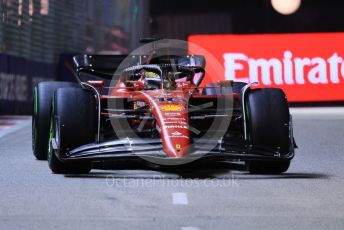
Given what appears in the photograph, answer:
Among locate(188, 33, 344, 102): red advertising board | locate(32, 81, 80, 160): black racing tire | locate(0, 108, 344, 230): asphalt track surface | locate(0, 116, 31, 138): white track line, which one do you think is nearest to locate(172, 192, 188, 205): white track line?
locate(0, 108, 344, 230): asphalt track surface

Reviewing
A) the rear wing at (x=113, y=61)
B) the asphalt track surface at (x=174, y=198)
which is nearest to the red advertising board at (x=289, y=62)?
the rear wing at (x=113, y=61)

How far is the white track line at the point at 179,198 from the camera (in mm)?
7141

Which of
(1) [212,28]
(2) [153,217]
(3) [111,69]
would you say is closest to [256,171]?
(2) [153,217]

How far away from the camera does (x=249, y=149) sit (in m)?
8.56

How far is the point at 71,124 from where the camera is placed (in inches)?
346

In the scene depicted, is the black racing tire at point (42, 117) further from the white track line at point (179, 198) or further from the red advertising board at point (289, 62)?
the red advertising board at point (289, 62)

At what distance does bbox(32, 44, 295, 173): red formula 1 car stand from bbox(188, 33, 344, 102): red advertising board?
50.6 feet

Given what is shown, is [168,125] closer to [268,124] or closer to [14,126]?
[268,124]

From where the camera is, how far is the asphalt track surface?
6215mm

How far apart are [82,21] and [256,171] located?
17941 millimetres

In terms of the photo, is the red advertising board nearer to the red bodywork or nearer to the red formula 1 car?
the red formula 1 car

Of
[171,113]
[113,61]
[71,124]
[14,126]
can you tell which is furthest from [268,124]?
[14,126]

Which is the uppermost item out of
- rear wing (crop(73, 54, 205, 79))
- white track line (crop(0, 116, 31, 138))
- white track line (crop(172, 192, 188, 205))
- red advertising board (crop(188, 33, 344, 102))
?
red advertising board (crop(188, 33, 344, 102))

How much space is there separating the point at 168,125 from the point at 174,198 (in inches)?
A: 51.6
